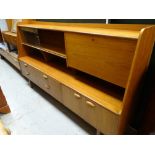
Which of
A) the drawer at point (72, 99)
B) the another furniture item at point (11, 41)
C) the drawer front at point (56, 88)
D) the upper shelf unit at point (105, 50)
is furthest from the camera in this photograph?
the another furniture item at point (11, 41)

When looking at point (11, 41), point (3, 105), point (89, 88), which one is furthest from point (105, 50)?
point (11, 41)

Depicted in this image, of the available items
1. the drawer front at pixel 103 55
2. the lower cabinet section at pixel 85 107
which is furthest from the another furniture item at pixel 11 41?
the drawer front at pixel 103 55

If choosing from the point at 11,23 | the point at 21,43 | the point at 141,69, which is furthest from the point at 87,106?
the point at 11,23

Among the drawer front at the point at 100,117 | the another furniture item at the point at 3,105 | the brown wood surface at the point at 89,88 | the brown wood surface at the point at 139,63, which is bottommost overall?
the another furniture item at the point at 3,105

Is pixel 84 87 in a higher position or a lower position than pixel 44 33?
lower

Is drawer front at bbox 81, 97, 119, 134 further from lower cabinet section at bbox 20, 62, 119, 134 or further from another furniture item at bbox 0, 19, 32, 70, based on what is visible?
another furniture item at bbox 0, 19, 32, 70

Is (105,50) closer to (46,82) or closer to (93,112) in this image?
(93,112)

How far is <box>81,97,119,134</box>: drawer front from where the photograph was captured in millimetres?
1239

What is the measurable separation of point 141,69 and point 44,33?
163cm

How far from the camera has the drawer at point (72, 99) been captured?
1535 millimetres

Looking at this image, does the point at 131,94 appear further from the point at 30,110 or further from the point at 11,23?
the point at 11,23

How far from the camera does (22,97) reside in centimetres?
242

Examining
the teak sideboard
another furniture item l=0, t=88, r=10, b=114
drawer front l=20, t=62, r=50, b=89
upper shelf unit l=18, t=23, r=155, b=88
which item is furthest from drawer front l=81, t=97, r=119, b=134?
another furniture item l=0, t=88, r=10, b=114

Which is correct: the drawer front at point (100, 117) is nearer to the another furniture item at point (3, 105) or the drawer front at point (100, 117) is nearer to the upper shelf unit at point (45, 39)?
the upper shelf unit at point (45, 39)
